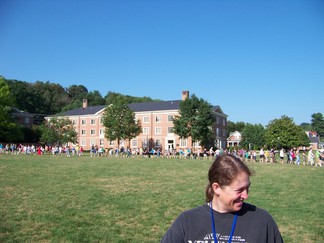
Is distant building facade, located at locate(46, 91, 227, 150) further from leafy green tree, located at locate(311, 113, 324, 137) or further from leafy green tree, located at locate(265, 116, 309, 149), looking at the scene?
leafy green tree, located at locate(311, 113, 324, 137)

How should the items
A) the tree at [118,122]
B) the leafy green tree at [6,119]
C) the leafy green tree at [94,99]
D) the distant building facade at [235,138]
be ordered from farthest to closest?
the leafy green tree at [94,99] → the distant building facade at [235,138] → the tree at [118,122] → the leafy green tree at [6,119]

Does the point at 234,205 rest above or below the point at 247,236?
above

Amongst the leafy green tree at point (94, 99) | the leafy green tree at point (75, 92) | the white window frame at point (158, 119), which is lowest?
the white window frame at point (158, 119)

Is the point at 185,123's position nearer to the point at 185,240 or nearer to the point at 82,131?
the point at 82,131

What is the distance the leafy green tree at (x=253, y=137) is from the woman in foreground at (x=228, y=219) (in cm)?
9392

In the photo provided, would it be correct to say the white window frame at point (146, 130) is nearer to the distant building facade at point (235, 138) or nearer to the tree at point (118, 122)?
the tree at point (118, 122)

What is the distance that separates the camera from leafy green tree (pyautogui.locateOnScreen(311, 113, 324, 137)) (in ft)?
511

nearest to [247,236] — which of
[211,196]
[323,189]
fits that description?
[211,196]

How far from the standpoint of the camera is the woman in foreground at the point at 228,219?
2.24 meters

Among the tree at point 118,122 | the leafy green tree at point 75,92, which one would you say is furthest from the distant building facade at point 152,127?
the leafy green tree at point 75,92

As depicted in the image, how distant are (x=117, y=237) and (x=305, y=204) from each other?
6.53m

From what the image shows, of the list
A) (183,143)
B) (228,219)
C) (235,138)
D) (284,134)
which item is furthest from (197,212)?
(235,138)

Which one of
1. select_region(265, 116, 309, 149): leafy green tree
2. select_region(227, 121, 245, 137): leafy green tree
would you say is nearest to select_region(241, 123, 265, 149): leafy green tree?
select_region(265, 116, 309, 149): leafy green tree

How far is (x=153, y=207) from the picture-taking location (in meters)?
9.17
